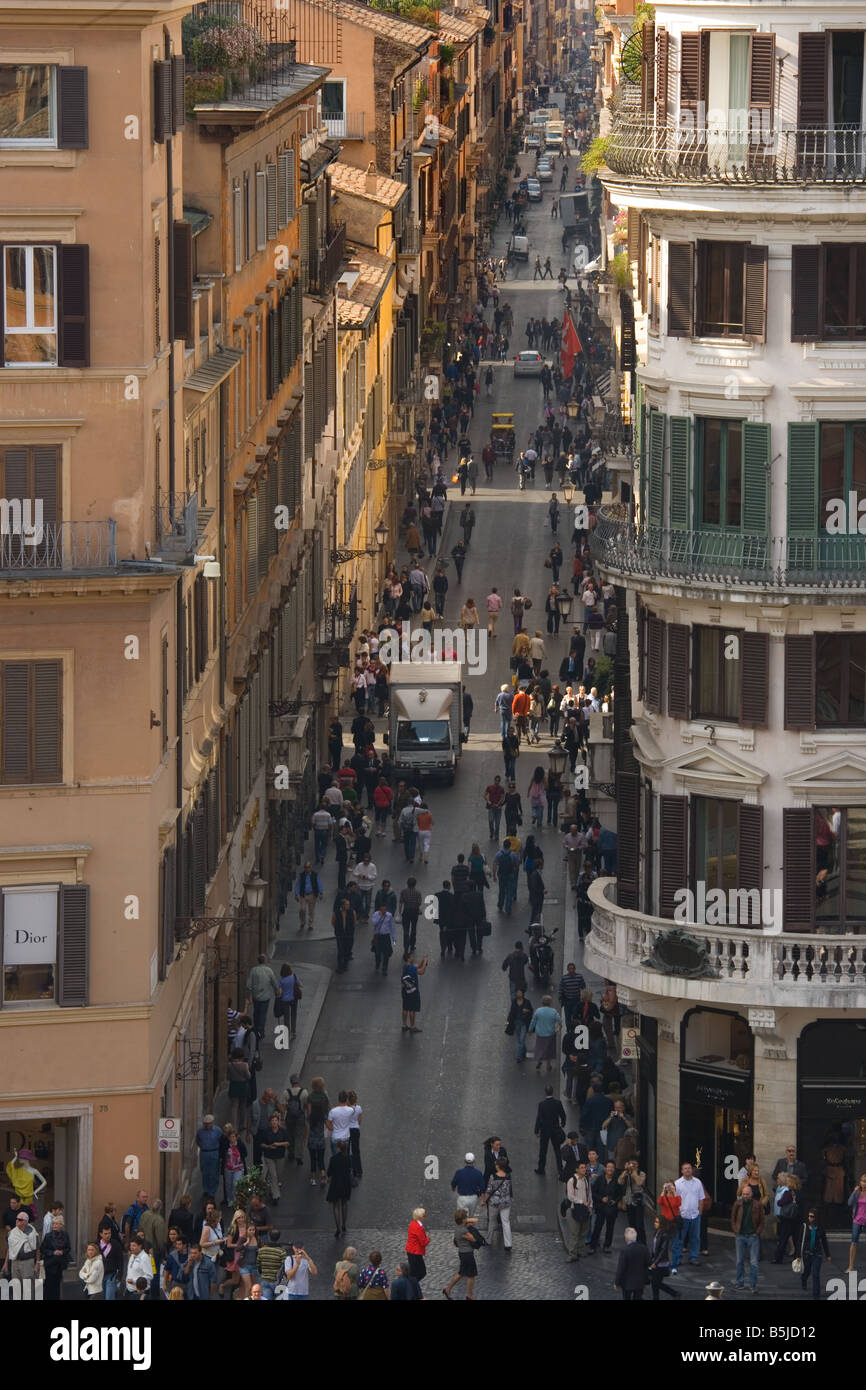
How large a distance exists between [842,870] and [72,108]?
52.9ft

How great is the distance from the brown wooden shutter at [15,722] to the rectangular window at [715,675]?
34.1ft

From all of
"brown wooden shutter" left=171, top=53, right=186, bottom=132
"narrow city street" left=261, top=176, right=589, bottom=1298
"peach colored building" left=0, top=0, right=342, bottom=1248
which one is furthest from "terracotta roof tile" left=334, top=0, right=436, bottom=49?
"brown wooden shutter" left=171, top=53, right=186, bottom=132

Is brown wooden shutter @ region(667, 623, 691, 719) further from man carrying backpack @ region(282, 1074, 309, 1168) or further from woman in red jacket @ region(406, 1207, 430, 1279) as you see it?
man carrying backpack @ region(282, 1074, 309, 1168)

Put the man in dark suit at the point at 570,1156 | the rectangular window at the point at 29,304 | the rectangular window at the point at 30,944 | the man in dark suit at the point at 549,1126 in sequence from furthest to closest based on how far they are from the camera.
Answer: the man in dark suit at the point at 549,1126 < the man in dark suit at the point at 570,1156 < the rectangular window at the point at 30,944 < the rectangular window at the point at 29,304

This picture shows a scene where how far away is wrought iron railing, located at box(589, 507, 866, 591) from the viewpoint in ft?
166

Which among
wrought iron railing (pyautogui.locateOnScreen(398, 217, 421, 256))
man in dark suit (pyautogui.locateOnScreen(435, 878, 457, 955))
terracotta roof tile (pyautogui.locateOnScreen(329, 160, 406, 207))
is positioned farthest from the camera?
wrought iron railing (pyautogui.locateOnScreen(398, 217, 421, 256))

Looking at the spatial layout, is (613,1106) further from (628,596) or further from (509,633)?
(509,633)

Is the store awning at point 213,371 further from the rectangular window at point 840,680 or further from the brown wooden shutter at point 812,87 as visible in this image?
the rectangular window at point 840,680

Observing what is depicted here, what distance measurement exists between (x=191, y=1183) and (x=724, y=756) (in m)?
11.5

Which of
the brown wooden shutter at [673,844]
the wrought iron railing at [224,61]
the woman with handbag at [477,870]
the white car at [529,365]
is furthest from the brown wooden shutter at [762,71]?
the white car at [529,365]

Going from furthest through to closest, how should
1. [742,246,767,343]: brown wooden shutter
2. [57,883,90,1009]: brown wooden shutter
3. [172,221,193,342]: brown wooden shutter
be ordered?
[172,221,193,342]: brown wooden shutter
[742,246,767,343]: brown wooden shutter
[57,883,90,1009]: brown wooden shutter

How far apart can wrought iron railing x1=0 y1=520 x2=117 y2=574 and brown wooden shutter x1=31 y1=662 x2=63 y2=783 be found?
149 cm

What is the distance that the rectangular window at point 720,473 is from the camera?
168 ft

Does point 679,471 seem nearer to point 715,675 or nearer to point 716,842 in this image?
point 715,675
